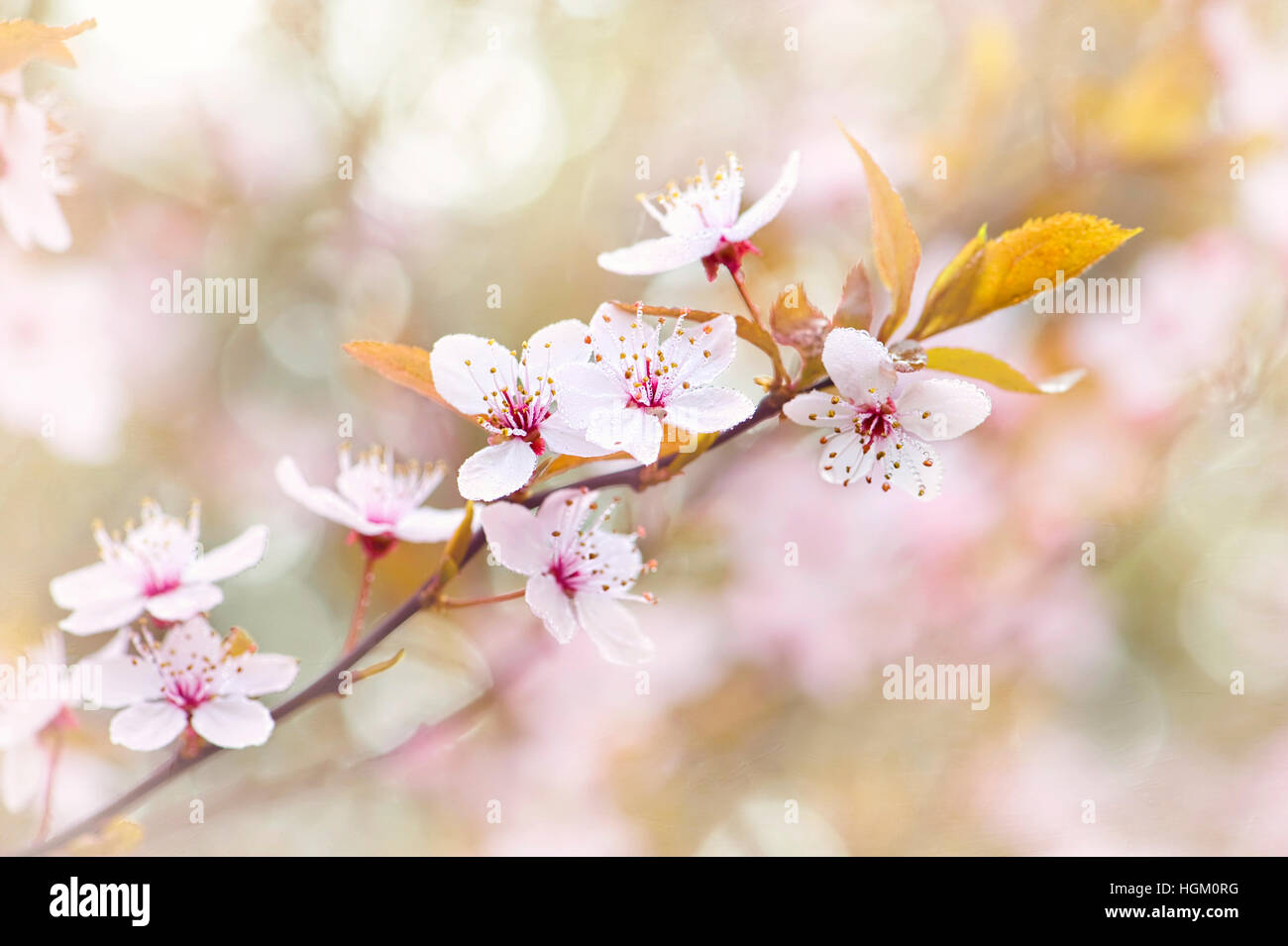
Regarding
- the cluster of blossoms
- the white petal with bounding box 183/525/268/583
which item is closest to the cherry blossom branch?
the cluster of blossoms

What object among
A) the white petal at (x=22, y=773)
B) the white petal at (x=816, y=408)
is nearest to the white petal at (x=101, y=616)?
the white petal at (x=22, y=773)

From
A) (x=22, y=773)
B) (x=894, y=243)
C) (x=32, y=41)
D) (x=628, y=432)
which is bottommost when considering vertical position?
(x=22, y=773)

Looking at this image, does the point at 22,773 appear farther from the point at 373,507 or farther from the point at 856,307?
the point at 856,307

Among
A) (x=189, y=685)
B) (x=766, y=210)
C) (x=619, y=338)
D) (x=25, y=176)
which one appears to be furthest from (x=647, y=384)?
(x=25, y=176)

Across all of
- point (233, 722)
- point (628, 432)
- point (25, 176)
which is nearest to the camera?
point (628, 432)

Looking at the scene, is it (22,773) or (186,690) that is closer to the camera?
(186,690)

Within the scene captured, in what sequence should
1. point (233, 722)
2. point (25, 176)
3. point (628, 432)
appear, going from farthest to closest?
1. point (25, 176)
2. point (233, 722)
3. point (628, 432)

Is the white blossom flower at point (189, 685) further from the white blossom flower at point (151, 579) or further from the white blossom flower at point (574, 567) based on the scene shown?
the white blossom flower at point (574, 567)
